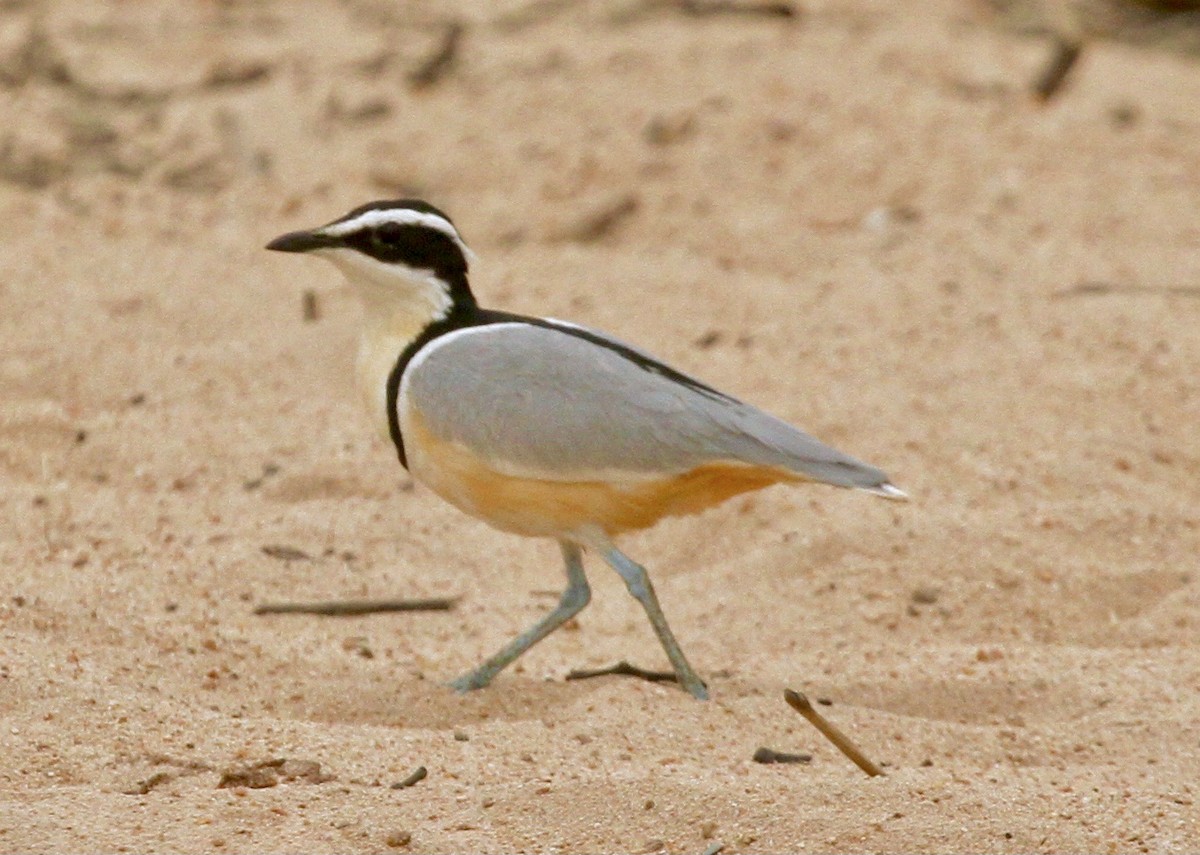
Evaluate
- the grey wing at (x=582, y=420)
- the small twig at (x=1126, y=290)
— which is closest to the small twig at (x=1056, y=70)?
the small twig at (x=1126, y=290)

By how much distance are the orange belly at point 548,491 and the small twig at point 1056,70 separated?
17.5 ft

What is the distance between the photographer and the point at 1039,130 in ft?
31.9

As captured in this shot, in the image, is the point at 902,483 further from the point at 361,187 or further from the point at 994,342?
the point at 361,187

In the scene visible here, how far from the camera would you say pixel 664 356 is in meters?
7.45

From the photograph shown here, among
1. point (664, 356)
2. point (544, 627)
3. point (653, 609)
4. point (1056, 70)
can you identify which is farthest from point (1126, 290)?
point (544, 627)

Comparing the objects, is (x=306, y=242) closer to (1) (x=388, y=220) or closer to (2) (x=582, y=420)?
(1) (x=388, y=220)

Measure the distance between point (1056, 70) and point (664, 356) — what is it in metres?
3.67

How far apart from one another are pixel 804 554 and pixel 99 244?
3.60m

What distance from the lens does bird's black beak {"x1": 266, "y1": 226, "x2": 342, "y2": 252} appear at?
540 cm

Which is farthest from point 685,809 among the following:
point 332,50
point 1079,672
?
point 332,50

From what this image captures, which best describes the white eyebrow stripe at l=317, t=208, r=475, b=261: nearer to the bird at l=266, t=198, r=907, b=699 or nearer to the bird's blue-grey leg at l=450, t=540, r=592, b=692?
the bird at l=266, t=198, r=907, b=699

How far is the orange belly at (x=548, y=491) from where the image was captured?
5.21m

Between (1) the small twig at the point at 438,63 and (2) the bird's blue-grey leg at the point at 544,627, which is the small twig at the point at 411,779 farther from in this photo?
(1) the small twig at the point at 438,63

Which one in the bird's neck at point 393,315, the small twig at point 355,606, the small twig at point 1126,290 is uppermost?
the bird's neck at point 393,315
